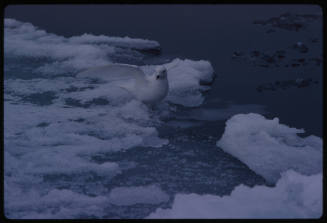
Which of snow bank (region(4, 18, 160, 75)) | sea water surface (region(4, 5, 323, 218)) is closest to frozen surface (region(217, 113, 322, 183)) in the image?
sea water surface (region(4, 5, 323, 218))

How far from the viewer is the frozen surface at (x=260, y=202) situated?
3.02 meters

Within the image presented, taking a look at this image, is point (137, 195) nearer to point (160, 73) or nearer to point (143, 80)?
point (160, 73)

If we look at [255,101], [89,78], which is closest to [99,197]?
→ [255,101]

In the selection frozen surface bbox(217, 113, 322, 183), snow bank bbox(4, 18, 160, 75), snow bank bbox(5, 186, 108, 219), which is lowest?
snow bank bbox(5, 186, 108, 219)

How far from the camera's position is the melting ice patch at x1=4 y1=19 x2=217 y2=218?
3.37 meters

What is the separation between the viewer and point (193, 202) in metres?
3.10

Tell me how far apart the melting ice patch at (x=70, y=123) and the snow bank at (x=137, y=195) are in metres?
0.01

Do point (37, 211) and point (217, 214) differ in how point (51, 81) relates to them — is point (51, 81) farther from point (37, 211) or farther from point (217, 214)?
point (217, 214)

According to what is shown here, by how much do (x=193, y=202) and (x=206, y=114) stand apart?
1853mm

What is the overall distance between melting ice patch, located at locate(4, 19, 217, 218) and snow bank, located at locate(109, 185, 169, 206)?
13 mm

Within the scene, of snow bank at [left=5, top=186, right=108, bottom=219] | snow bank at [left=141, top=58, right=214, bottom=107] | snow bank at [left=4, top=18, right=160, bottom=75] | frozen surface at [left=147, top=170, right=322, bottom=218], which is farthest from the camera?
snow bank at [left=4, top=18, right=160, bottom=75]

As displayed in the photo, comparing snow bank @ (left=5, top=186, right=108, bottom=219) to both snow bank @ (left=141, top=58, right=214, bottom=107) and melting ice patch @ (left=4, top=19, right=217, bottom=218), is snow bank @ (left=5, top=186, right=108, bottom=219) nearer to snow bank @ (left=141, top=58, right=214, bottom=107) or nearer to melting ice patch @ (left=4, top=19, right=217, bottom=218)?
Answer: melting ice patch @ (left=4, top=19, right=217, bottom=218)

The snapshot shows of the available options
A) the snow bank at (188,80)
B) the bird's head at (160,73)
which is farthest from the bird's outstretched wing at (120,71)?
the snow bank at (188,80)

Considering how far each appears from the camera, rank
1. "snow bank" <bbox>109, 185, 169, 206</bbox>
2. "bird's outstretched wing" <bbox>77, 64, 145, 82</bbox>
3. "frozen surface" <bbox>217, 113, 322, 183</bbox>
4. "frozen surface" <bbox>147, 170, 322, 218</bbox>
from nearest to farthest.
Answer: "frozen surface" <bbox>147, 170, 322, 218</bbox>
"snow bank" <bbox>109, 185, 169, 206</bbox>
"frozen surface" <bbox>217, 113, 322, 183</bbox>
"bird's outstretched wing" <bbox>77, 64, 145, 82</bbox>
